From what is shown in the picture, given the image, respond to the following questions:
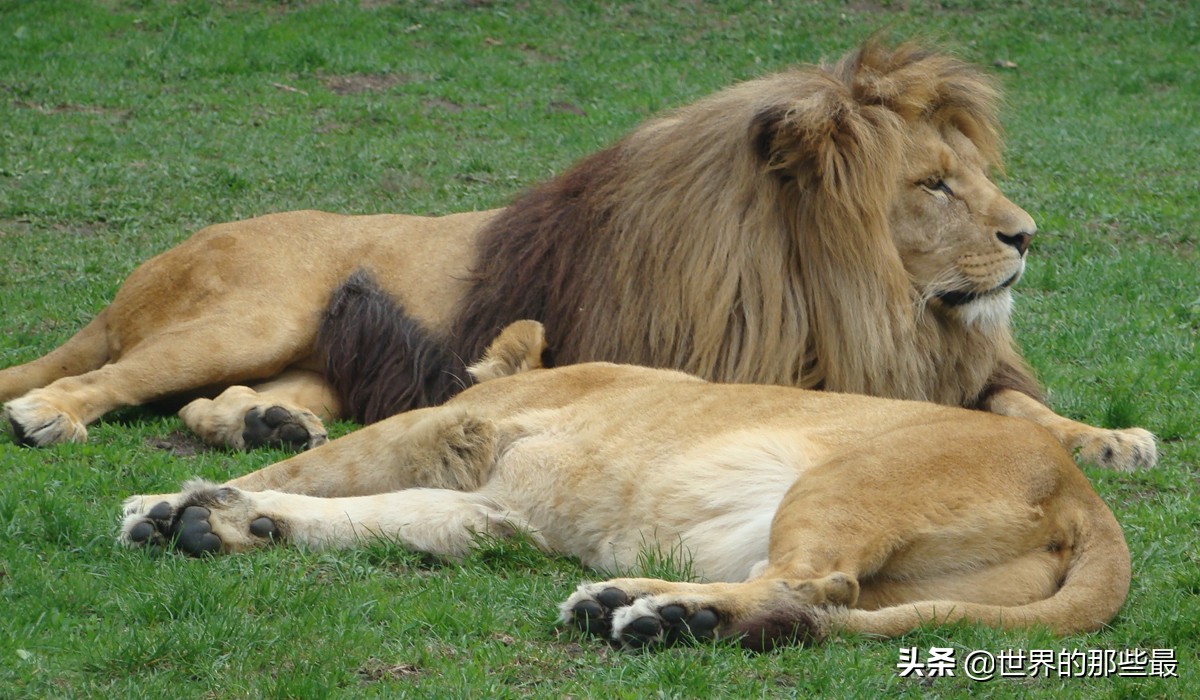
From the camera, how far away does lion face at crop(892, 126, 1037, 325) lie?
516cm

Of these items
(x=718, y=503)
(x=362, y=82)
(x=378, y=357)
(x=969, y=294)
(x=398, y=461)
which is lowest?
(x=362, y=82)

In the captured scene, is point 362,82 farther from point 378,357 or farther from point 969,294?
point 969,294

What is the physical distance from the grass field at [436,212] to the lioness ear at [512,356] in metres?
0.94

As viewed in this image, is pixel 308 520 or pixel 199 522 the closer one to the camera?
pixel 199 522

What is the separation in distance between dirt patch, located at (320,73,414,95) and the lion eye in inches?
314

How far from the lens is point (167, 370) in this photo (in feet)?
19.3

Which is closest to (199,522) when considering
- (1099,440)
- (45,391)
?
(45,391)

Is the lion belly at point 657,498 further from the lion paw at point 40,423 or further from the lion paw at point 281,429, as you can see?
the lion paw at point 40,423

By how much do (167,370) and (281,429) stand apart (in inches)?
27.1

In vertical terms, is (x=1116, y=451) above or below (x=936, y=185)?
below

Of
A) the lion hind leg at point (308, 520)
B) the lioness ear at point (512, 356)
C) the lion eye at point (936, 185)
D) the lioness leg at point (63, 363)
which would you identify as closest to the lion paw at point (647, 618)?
the lion hind leg at point (308, 520)

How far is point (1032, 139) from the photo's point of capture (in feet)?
40.0

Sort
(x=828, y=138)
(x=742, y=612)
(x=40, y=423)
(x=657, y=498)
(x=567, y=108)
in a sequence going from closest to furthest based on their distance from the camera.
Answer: (x=742, y=612) → (x=657, y=498) → (x=828, y=138) → (x=40, y=423) → (x=567, y=108)

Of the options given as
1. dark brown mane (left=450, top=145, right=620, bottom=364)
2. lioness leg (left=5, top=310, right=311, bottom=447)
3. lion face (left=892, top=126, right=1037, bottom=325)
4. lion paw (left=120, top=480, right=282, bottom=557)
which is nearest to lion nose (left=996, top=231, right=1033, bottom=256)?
lion face (left=892, top=126, right=1037, bottom=325)
